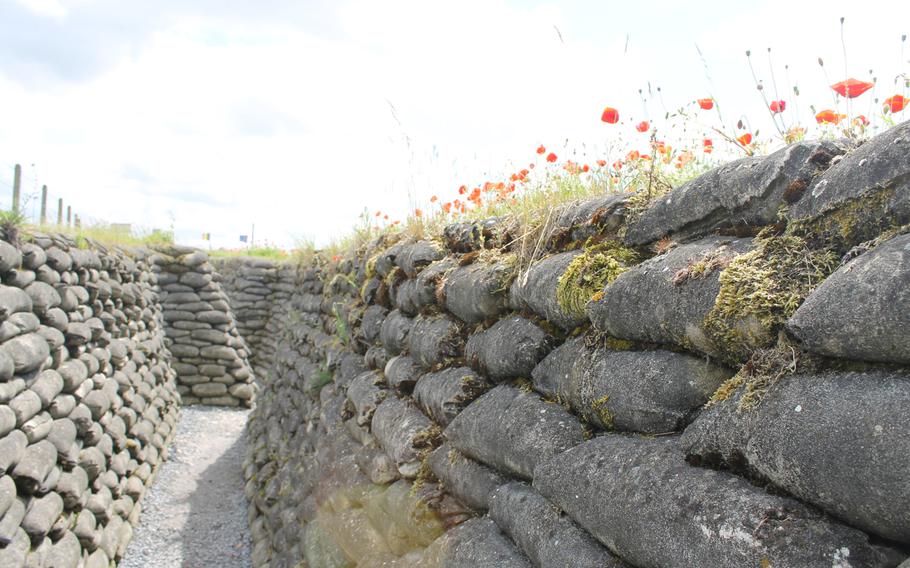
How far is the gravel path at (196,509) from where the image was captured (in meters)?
5.99

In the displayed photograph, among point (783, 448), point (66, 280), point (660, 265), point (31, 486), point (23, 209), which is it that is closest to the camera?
point (783, 448)

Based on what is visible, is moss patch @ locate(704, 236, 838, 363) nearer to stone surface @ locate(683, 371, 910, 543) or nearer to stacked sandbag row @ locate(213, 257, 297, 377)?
stone surface @ locate(683, 371, 910, 543)

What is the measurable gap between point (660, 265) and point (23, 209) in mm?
5672

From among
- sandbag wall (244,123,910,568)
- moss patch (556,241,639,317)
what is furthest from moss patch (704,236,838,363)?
moss patch (556,241,639,317)

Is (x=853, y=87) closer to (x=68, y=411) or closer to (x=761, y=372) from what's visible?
(x=761, y=372)

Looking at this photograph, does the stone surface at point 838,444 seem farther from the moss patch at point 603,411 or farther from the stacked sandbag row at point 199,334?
the stacked sandbag row at point 199,334

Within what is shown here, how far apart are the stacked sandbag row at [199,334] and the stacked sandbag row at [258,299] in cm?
163

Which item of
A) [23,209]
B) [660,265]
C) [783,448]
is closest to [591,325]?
[660,265]

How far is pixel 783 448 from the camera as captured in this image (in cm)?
124

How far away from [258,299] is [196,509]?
730cm

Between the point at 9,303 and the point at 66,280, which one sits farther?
the point at 66,280

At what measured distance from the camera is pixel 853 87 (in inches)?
72.6

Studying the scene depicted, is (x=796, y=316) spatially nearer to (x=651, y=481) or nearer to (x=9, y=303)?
(x=651, y=481)

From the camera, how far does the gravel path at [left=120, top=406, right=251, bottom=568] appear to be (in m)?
5.99
